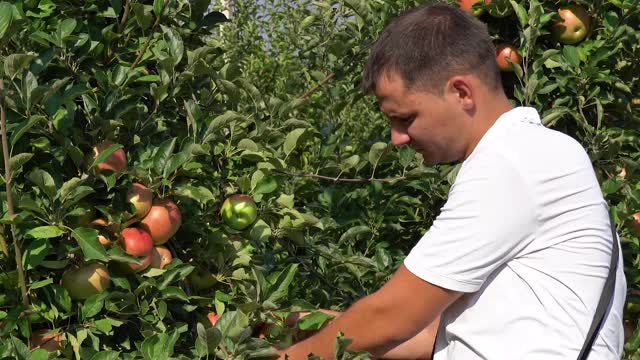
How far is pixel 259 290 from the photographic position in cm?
176

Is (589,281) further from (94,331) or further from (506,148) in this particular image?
(94,331)

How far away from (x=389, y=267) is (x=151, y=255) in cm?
88

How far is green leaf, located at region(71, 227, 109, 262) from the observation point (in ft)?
5.36

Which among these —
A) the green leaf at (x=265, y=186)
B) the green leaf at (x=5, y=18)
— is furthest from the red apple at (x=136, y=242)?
the green leaf at (x=5, y=18)

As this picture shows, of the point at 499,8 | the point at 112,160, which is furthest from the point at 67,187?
the point at 499,8

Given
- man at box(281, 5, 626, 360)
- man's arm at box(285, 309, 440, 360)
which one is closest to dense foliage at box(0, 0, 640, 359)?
man at box(281, 5, 626, 360)

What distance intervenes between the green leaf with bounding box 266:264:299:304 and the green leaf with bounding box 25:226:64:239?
15.8 inches

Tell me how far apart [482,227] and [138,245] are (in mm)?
684

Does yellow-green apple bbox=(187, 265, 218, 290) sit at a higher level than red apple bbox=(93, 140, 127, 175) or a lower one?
lower

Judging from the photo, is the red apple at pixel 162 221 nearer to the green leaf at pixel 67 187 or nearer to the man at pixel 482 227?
the green leaf at pixel 67 187

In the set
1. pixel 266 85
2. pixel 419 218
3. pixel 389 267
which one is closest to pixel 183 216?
pixel 389 267

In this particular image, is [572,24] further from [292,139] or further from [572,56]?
[292,139]

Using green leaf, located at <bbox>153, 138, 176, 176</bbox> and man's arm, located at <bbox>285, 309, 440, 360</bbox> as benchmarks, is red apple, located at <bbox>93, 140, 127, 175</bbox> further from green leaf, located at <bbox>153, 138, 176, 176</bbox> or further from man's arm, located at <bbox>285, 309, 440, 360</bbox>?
man's arm, located at <bbox>285, 309, 440, 360</bbox>

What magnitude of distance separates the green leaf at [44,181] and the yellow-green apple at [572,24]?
168 cm
